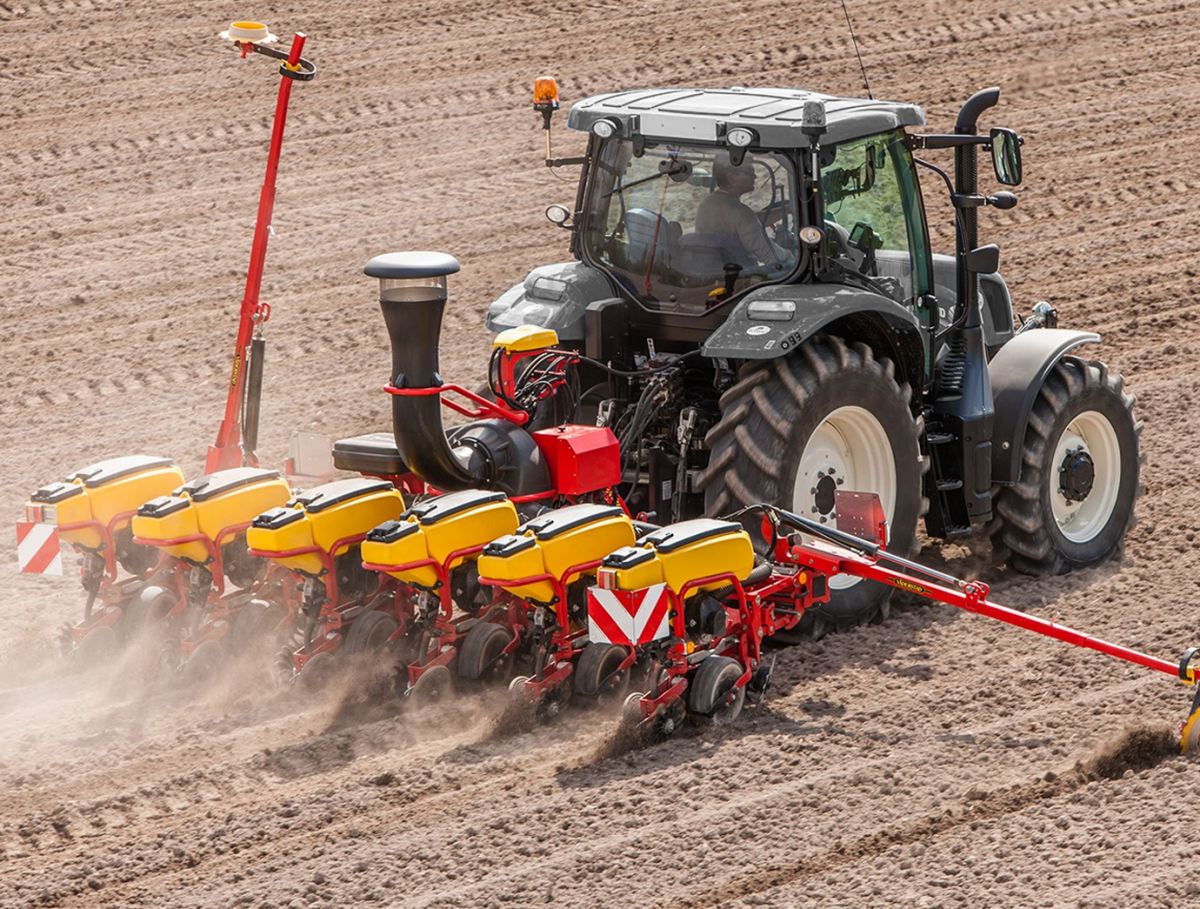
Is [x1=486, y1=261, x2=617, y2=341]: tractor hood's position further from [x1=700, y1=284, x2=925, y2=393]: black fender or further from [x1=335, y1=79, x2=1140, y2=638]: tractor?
[x1=700, y1=284, x2=925, y2=393]: black fender

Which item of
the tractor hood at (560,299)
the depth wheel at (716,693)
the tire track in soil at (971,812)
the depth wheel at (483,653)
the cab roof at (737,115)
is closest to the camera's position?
the tire track in soil at (971,812)

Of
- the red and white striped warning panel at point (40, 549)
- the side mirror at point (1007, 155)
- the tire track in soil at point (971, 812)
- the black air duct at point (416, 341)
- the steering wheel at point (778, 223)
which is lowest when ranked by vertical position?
the tire track in soil at point (971, 812)

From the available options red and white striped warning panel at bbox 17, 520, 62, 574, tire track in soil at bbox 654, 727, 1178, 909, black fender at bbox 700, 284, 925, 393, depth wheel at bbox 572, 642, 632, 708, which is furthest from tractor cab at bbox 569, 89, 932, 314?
red and white striped warning panel at bbox 17, 520, 62, 574

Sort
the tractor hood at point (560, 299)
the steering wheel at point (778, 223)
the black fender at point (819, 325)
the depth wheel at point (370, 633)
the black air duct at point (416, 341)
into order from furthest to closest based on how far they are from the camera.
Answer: the tractor hood at point (560, 299), the steering wheel at point (778, 223), the black fender at point (819, 325), the depth wheel at point (370, 633), the black air duct at point (416, 341)

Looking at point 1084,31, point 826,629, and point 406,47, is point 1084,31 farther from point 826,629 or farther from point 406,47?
point 826,629

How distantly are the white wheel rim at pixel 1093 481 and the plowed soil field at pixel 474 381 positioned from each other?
0.85 ft

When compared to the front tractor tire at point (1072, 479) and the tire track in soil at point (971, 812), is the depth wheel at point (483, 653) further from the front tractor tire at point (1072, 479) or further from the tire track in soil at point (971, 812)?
the front tractor tire at point (1072, 479)

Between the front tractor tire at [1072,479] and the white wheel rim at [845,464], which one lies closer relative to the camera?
the white wheel rim at [845,464]

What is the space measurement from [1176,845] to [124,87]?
11.9m

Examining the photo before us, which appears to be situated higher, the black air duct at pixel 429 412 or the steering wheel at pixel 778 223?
the steering wheel at pixel 778 223

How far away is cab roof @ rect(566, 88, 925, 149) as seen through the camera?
7066 mm

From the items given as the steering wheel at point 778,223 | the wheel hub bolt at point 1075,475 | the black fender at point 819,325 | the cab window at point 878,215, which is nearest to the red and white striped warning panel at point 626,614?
the black fender at point 819,325

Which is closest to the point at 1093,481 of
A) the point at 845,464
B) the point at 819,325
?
the point at 845,464

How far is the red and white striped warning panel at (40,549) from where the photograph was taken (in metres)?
6.94
